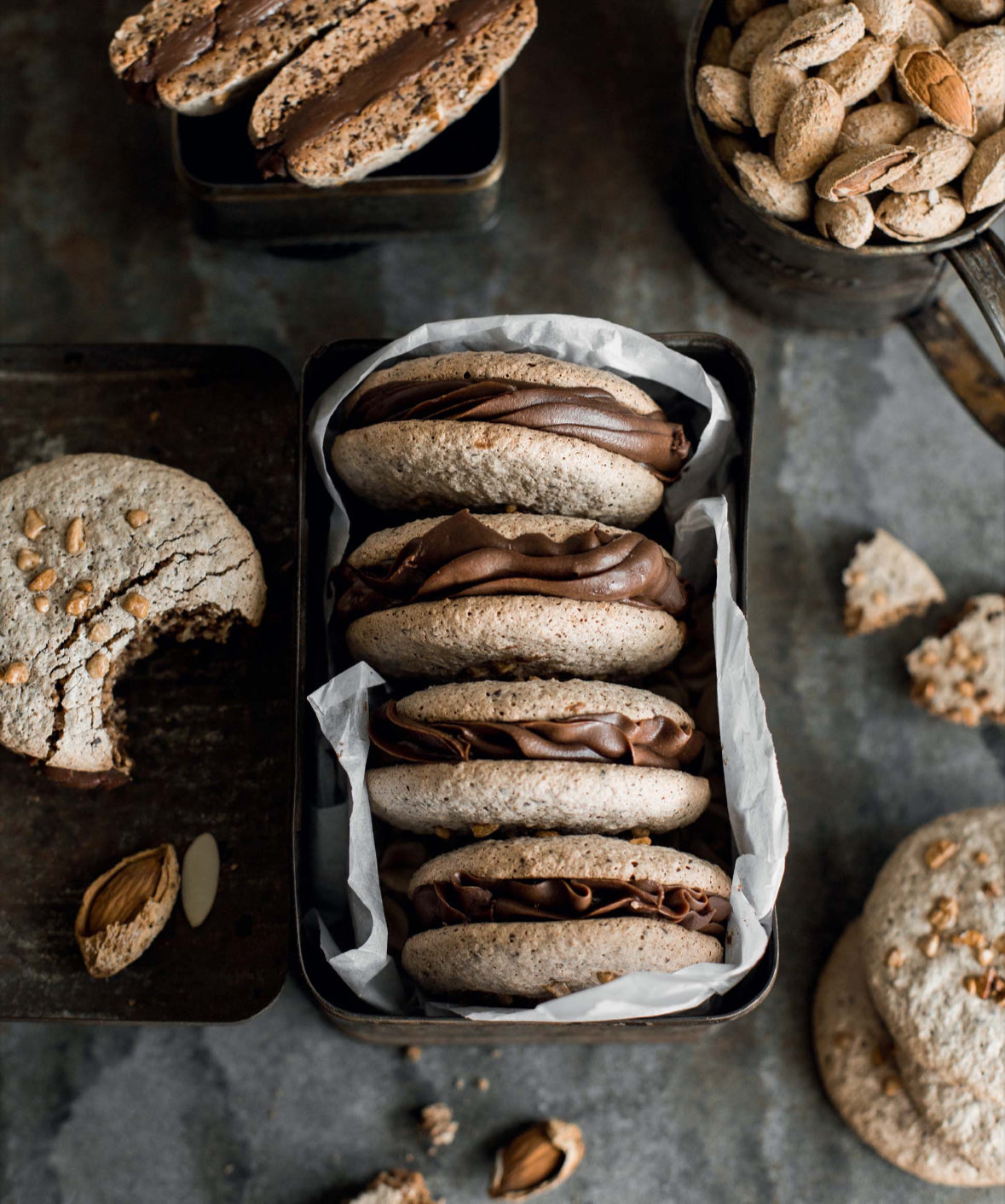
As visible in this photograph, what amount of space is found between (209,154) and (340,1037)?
1630mm

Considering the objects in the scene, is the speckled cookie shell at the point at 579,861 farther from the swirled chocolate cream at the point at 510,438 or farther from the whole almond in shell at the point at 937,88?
the whole almond in shell at the point at 937,88

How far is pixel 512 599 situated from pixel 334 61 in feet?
3.36

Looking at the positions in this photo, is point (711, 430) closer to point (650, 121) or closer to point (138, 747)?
point (650, 121)

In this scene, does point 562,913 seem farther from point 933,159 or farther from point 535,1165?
point 933,159

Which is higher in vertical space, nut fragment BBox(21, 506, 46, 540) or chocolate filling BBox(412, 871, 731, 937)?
nut fragment BBox(21, 506, 46, 540)

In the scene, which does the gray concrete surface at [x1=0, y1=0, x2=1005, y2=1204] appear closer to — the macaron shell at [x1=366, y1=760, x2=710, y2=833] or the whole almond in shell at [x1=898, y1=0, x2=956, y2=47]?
the whole almond in shell at [x1=898, y1=0, x2=956, y2=47]

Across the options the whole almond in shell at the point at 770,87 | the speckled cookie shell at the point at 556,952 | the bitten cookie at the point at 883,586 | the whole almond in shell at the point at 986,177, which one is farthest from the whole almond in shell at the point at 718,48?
the speckled cookie shell at the point at 556,952

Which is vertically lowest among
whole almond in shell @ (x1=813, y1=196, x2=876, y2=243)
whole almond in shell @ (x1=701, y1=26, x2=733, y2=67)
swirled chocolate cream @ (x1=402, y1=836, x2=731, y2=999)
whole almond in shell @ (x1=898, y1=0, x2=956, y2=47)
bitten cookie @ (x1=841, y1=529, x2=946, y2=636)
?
bitten cookie @ (x1=841, y1=529, x2=946, y2=636)

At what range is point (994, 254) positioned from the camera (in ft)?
5.80

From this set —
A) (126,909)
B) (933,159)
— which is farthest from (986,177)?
(126,909)

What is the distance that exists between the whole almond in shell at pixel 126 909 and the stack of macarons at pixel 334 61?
1.16 metres

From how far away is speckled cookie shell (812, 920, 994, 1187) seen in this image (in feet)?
6.04

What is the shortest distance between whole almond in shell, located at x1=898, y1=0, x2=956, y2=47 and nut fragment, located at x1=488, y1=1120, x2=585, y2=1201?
194 centimetres

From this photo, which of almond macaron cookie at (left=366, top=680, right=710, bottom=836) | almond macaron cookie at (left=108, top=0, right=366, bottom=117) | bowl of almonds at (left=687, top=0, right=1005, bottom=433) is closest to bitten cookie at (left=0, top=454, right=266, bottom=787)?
→ almond macaron cookie at (left=366, top=680, right=710, bottom=836)
